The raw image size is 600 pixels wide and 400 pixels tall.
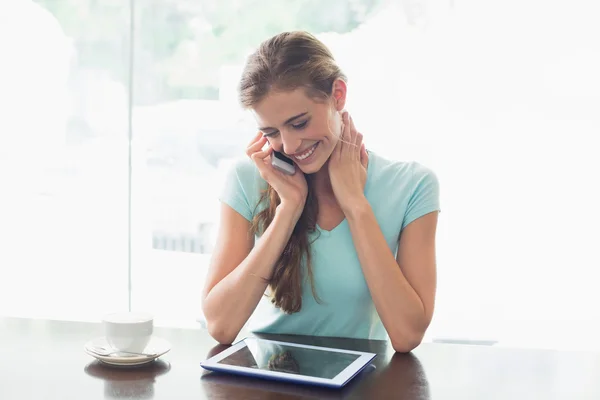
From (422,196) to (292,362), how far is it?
1.99ft

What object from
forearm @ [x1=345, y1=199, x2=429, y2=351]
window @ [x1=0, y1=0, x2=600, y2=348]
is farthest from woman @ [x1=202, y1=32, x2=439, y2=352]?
window @ [x1=0, y1=0, x2=600, y2=348]

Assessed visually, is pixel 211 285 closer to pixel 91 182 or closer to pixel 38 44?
pixel 91 182

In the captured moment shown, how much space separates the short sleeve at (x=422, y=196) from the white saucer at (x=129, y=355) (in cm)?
66

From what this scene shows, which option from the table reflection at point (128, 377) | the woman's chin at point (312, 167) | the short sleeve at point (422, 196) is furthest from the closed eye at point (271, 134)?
the table reflection at point (128, 377)

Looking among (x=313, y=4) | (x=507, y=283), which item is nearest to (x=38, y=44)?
(x=313, y=4)

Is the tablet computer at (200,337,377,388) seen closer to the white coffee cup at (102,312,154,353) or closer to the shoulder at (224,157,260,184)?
the white coffee cup at (102,312,154,353)

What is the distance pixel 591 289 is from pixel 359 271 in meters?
1.63

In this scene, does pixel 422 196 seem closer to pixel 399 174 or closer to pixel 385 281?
pixel 399 174

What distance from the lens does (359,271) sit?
1541mm

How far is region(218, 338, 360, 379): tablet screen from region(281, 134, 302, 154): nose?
0.46m

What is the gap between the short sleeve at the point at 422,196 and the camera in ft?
5.11

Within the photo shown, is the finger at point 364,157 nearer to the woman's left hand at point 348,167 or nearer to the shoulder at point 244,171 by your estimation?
the woman's left hand at point 348,167

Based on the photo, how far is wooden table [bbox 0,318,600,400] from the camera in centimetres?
102

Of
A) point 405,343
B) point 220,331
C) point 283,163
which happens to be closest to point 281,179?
point 283,163
